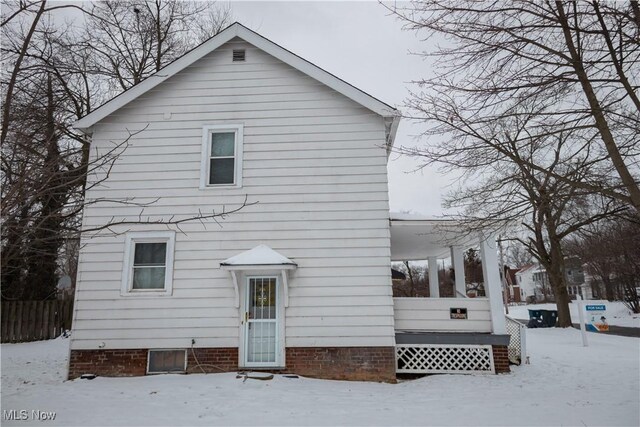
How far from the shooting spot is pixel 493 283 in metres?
9.89

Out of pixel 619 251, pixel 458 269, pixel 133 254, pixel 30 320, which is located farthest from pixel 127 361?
pixel 619 251

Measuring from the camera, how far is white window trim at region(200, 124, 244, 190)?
9.77m

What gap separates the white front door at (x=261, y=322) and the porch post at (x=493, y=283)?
15.7ft

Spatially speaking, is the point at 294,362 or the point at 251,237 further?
the point at 251,237

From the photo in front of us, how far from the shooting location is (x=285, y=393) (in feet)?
25.3

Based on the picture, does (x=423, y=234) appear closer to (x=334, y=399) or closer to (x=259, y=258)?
(x=259, y=258)

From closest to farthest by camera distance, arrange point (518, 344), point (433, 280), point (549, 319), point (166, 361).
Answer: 1. point (166, 361)
2. point (518, 344)
3. point (433, 280)
4. point (549, 319)

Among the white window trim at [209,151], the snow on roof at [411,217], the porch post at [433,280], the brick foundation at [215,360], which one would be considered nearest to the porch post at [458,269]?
the porch post at [433,280]

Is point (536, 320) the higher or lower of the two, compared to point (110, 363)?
higher

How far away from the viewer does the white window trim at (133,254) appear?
9.34 m

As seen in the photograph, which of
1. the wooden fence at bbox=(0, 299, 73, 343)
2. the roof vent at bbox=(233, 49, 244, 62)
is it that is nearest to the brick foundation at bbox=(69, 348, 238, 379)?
the roof vent at bbox=(233, 49, 244, 62)

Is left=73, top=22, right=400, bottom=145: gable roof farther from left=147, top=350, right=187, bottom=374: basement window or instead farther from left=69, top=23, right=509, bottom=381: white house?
left=147, top=350, right=187, bottom=374: basement window

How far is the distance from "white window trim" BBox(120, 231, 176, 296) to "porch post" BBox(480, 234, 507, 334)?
22.6 feet

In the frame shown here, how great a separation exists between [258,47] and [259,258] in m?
5.11
